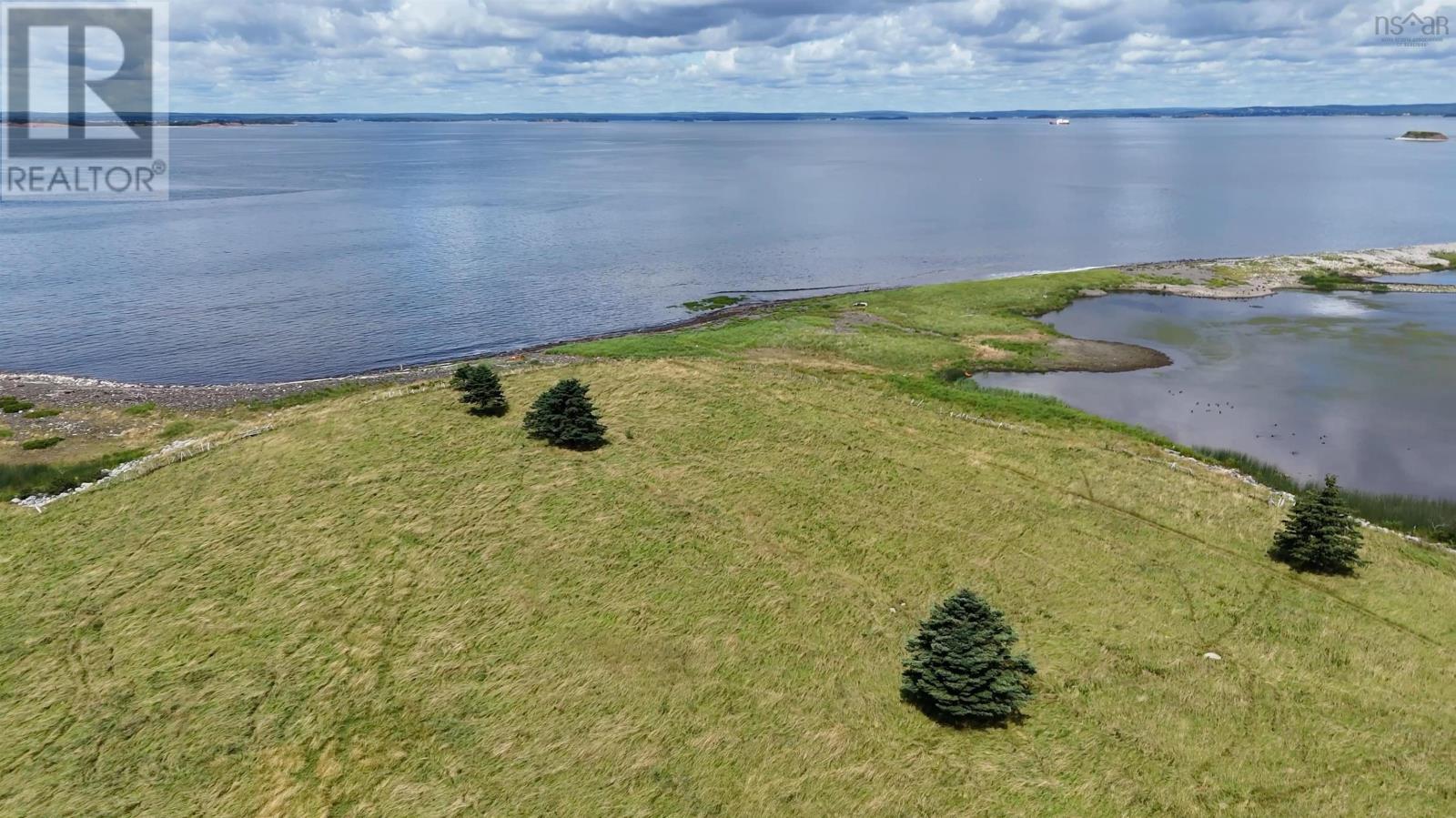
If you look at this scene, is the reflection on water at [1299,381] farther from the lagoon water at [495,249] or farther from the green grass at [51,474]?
the green grass at [51,474]

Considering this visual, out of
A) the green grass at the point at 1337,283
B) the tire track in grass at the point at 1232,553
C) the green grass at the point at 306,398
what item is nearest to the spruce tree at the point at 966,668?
the tire track in grass at the point at 1232,553

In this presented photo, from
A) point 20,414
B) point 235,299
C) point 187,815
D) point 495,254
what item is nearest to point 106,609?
point 187,815

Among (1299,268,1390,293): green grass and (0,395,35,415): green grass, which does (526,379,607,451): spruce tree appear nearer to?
(0,395,35,415): green grass

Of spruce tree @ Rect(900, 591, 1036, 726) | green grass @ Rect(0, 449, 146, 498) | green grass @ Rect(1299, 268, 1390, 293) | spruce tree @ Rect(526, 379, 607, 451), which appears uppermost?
green grass @ Rect(1299, 268, 1390, 293)

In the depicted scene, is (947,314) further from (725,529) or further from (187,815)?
(187,815)

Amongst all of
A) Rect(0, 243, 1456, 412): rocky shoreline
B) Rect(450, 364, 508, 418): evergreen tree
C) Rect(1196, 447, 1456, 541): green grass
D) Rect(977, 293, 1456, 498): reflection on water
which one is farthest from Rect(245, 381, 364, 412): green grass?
Rect(1196, 447, 1456, 541): green grass
